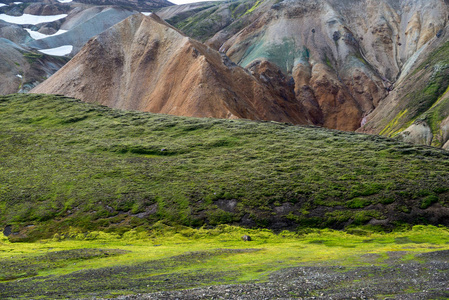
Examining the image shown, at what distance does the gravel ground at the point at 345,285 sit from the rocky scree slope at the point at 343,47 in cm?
10867

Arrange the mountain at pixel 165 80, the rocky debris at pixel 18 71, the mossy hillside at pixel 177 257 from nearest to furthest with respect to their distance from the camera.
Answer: the mossy hillside at pixel 177 257
the mountain at pixel 165 80
the rocky debris at pixel 18 71

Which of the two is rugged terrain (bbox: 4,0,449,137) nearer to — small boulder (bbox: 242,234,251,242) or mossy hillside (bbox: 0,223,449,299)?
small boulder (bbox: 242,234,251,242)

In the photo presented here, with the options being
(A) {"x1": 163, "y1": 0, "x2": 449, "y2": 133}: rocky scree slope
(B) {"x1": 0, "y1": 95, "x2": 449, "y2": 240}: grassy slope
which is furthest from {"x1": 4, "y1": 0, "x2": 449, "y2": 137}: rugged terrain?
(B) {"x1": 0, "y1": 95, "x2": 449, "y2": 240}: grassy slope

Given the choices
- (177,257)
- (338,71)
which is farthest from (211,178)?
(338,71)

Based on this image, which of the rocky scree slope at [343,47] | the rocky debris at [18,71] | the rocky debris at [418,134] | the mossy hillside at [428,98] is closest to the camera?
the rocky debris at [418,134]

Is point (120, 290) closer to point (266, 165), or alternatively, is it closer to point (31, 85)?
point (266, 165)

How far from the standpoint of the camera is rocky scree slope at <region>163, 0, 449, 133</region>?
13875cm

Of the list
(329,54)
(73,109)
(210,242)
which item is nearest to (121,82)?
(73,109)

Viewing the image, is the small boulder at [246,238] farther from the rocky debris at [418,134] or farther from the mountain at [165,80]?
the rocky debris at [418,134]

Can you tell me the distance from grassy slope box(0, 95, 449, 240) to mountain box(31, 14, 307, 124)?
21565 millimetres

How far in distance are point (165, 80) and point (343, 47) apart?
250ft

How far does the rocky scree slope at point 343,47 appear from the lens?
139 metres

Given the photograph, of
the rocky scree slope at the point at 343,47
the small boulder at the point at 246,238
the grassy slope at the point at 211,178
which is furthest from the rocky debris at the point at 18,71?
the small boulder at the point at 246,238

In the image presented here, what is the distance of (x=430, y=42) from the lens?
13638 centimetres
